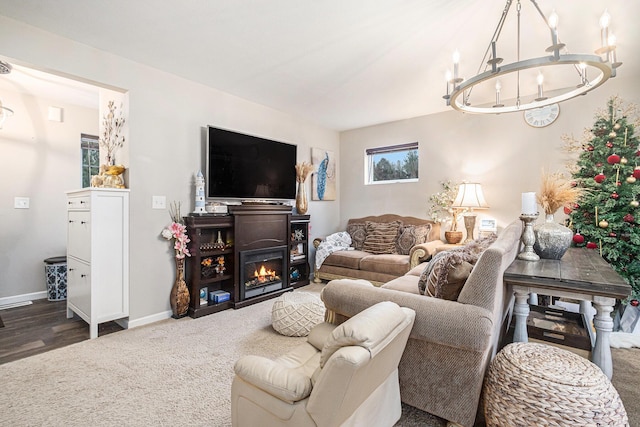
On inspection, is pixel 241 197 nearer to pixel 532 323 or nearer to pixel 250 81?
pixel 250 81

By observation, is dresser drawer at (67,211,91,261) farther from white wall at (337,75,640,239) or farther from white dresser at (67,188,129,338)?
white wall at (337,75,640,239)

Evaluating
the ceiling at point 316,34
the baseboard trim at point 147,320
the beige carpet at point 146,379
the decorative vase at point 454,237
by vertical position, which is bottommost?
the beige carpet at point 146,379

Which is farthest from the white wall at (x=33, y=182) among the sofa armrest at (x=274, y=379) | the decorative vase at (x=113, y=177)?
the sofa armrest at (x=274, y=379)

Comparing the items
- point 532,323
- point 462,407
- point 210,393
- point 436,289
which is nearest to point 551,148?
point 532,323

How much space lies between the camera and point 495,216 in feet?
13.1

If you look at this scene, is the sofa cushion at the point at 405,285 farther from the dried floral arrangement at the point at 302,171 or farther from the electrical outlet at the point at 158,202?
the electrical outlet at the point at 158,202

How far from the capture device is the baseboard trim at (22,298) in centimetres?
349

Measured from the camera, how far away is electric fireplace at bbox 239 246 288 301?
3.46 m

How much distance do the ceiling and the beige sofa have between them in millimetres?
1763

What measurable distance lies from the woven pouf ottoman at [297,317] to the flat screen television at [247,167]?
1.55 m

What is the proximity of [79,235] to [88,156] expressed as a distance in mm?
1991

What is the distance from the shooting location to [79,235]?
2807 millimetres

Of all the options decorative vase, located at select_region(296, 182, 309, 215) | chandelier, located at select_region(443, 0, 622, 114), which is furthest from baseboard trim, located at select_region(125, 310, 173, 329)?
chandelier, located at select_region(443, 0, 622, 114)

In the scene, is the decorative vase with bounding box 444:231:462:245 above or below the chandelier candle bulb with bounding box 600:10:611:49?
below
